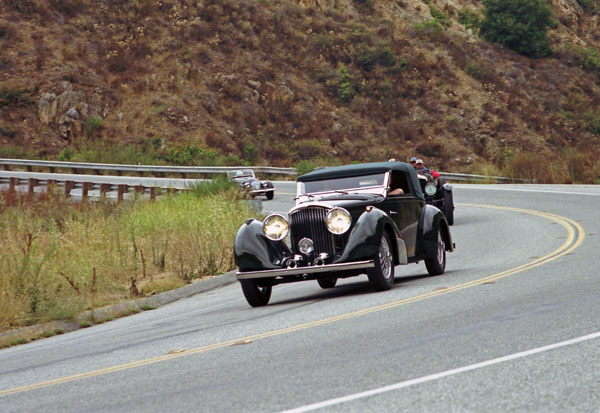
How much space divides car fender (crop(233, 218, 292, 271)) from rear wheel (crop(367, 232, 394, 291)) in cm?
113

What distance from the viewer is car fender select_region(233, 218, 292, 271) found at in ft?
37.0

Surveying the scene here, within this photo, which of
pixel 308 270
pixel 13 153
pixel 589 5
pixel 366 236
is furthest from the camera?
pixel 589 5

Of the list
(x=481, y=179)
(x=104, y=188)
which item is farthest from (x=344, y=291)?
(x=481, y=179)

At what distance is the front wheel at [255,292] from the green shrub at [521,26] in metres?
61.2

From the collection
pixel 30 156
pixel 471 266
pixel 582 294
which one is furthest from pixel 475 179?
pixel 582 294

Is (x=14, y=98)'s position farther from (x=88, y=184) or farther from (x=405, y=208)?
(x=405, y=208)

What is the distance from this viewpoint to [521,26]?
68812mm

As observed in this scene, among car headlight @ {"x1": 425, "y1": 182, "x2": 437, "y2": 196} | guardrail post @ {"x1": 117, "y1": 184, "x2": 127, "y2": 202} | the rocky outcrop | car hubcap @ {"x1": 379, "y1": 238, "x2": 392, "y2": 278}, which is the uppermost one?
the rocky outcrop

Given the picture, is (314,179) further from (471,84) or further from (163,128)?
(471,84)

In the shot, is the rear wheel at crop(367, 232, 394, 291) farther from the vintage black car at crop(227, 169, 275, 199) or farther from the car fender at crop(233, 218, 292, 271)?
the vintage black car at crop(227, 169, 275, 199)

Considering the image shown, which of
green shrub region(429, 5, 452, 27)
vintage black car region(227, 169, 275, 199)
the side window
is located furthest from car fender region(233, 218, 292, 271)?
green shrub region(429, 5, 452, 27)

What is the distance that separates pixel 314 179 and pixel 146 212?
7960mm

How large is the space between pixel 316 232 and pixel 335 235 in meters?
0.25

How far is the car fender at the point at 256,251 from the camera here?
11.3m
